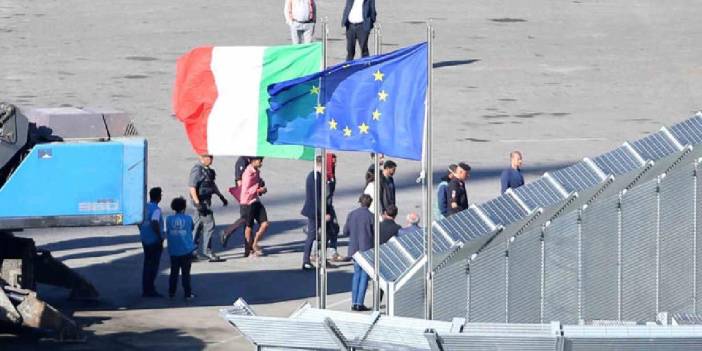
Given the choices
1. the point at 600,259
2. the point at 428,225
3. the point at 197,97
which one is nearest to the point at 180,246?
the point at 197,97

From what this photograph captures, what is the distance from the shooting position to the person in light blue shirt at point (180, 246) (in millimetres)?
21609

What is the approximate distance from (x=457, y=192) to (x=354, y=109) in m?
7.12

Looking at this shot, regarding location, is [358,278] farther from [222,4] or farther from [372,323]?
[222,4]

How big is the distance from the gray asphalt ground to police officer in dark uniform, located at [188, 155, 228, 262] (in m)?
0.37

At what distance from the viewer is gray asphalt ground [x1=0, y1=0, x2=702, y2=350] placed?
22.3m

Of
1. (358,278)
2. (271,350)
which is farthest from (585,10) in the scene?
Result: (271,350)

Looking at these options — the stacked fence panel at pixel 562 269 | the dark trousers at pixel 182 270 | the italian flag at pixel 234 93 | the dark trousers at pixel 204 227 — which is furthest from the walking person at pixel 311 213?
the stacked fence panel at pixel 562 269

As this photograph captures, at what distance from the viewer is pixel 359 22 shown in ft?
118

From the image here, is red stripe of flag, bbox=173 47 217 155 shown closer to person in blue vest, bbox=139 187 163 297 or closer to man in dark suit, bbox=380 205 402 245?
person in blue vest, bbox=139 187 163 297

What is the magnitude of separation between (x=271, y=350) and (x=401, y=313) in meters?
3.12

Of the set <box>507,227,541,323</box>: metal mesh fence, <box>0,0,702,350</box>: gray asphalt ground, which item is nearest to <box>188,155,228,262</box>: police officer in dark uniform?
<box>0,0,702,350</box>: gray asphalt ground

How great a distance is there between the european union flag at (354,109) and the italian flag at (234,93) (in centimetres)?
72

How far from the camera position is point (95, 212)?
66.3ft

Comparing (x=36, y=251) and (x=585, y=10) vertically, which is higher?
(x=585, y=10)
